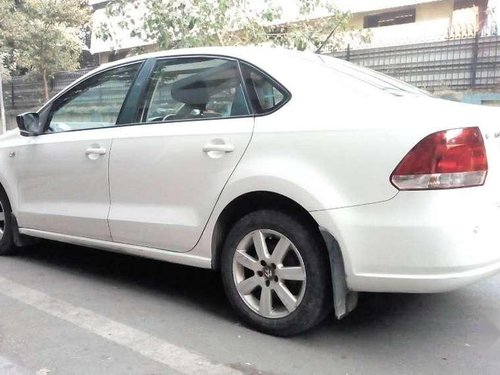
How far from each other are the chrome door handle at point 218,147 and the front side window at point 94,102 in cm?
100

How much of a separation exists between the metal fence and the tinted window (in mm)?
6741

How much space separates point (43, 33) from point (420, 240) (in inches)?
609

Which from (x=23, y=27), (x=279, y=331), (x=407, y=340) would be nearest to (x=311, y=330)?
(x=279, y=331)

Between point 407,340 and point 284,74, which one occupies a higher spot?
point 284,74

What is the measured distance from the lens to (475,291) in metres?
4.00

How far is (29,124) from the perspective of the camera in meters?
4.61

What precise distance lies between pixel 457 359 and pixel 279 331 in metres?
0.98

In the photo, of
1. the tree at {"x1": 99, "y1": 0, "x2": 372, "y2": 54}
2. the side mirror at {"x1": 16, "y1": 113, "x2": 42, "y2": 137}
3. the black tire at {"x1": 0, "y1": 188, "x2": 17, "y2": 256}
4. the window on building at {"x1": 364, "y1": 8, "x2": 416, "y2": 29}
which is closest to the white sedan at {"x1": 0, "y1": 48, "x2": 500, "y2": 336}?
the side mirror at {"x1": 16, "y1": 113, "x2": 42, "y2": 137}

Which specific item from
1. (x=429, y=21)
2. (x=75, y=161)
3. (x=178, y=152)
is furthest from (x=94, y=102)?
(x=429, y=21)

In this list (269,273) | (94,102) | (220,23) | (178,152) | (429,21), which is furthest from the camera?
(429,21)

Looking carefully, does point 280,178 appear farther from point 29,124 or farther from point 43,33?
point 43,33

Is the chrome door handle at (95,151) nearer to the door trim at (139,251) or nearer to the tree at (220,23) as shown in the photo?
the door trim at (139,251)

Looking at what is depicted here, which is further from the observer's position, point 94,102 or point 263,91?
point 94,102

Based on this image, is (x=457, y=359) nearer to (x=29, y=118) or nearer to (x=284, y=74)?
(x=284, y=74)
